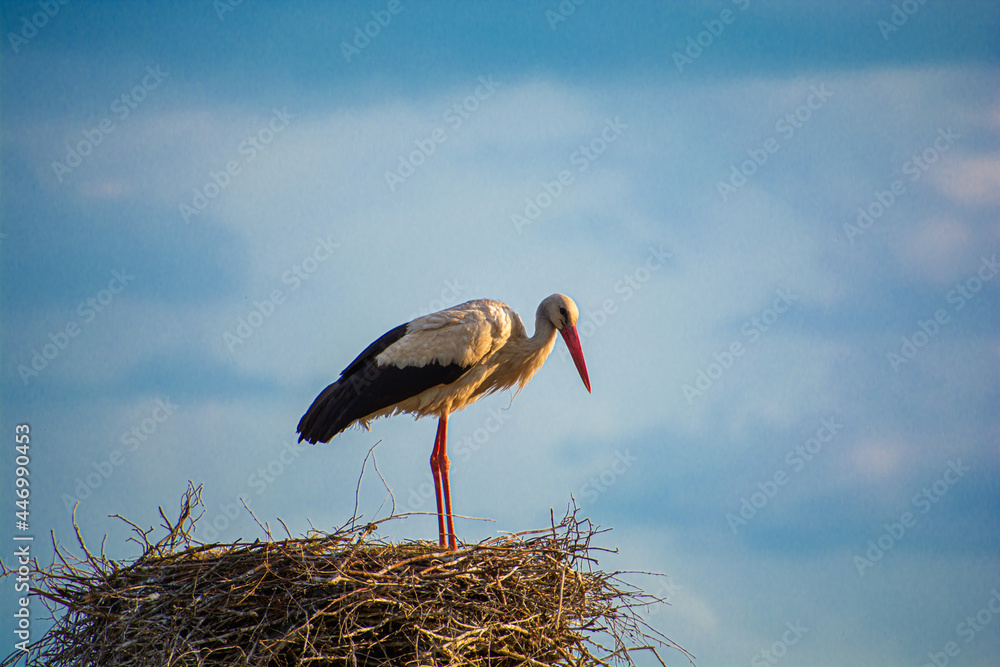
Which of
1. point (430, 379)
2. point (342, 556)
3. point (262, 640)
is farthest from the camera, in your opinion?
point (430, 379)

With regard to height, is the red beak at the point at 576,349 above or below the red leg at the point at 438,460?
above

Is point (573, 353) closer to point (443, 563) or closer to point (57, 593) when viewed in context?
point (443, 563)

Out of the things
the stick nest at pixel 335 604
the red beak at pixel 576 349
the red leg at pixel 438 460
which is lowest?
the stick nest at pixel 335 604

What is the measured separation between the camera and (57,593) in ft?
17.8

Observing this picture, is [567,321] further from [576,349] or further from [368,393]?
[368,393]

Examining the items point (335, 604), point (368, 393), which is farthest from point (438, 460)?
point (335, 604)

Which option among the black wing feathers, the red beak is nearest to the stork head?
the red beak

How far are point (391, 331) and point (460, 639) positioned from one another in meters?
2.98

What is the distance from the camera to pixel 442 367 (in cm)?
699

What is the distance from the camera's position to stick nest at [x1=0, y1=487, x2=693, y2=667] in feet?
15.9

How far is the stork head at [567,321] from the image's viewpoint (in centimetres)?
738

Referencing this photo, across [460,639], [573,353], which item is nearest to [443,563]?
[460,639]

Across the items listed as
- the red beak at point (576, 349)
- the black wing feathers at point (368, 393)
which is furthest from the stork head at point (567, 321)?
the black wing feathers at point (368, 393)

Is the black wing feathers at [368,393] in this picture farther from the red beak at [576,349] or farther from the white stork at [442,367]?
the red beak at [576,349]
